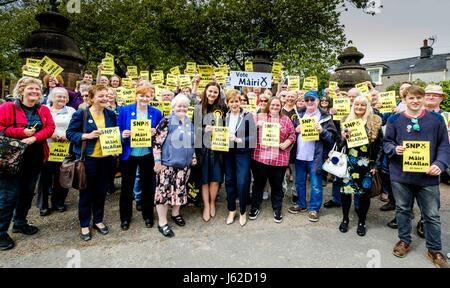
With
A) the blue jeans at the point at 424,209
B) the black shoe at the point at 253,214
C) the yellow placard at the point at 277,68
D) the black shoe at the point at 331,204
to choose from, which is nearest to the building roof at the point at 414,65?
the yellow placard at the point at 277,68

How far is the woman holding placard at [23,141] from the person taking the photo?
3.52m

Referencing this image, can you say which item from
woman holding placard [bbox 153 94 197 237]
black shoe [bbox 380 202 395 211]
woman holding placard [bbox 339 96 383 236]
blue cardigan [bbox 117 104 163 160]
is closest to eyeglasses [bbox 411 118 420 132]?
woman holding placard [bbox 339 96 383 236]

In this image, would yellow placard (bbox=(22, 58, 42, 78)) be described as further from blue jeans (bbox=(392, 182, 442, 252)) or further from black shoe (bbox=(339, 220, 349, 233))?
blue jeans (bbox=(392, 182, 442, 252))

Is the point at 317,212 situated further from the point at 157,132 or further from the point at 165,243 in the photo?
the point at 157,132

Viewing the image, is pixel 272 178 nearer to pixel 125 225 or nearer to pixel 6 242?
pixel 125 225

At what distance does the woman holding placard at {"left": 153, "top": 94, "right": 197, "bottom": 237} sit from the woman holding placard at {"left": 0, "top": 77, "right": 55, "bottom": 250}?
1635 mm

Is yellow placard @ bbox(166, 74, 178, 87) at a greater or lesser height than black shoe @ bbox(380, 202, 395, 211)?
greater

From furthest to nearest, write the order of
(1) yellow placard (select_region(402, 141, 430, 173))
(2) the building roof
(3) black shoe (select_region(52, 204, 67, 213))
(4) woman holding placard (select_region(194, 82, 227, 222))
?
(2) the building roof
(3) black shoe (select_region(52, 204, 67, 213))
(4) woman holding placard (select_region(194, 82, 227, 222))
(1) yellow placard (select_region(402, 141, 430, 173))

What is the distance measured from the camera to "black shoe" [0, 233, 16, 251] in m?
3.54

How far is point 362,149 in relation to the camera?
3.96 m

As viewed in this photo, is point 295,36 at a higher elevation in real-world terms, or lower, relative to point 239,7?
lower

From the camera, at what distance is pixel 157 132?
12.9ft
